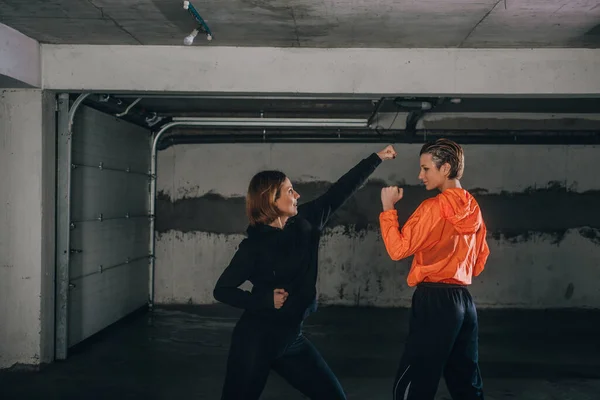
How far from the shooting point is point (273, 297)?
2.55 metres

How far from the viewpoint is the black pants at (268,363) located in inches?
99.5

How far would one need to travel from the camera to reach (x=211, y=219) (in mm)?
8711

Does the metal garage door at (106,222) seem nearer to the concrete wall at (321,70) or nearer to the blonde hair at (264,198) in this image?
the concrete wall at (321,70)

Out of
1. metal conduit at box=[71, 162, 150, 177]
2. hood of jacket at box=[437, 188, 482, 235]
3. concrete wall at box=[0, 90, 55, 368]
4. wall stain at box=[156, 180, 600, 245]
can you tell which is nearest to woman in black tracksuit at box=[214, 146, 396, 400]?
hood of jacket at box=[437, 188, 482, 235]

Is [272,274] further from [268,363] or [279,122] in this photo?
[279,122]

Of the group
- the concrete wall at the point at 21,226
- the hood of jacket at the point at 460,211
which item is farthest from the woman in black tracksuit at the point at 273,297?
the concrete wall at the point at 21,226

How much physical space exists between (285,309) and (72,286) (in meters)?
3.62

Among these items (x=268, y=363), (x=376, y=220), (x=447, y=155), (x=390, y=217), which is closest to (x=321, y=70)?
(x=447, y=155)

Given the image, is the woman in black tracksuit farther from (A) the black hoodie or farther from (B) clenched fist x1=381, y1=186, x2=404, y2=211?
(B) clenched fist x1=381, y1=186, x2=404, y2=211

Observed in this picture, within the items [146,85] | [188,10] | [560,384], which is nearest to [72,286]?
[146,85]

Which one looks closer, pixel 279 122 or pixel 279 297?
pixel 279 297

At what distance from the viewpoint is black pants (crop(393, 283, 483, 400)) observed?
9.08 ft

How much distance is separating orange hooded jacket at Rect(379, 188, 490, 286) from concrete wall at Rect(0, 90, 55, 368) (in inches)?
132

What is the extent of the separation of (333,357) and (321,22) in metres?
2.99
